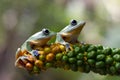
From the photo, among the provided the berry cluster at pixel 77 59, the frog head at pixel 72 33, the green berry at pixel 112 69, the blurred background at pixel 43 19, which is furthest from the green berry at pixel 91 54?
the blurred background at pixel 43 19

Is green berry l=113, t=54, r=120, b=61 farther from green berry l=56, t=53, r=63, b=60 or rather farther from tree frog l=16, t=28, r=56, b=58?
tree frog l=16, t=28, r=56, b=58

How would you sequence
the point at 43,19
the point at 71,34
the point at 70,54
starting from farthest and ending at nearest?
1. the point at 43,19
2. the point at 71,34
3. the point at 70,54

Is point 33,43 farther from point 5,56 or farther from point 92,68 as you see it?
point 5,56

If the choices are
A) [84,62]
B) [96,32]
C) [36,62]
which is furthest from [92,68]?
[96,32]

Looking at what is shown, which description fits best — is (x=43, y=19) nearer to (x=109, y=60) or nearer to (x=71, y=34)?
(x=71, y=34)

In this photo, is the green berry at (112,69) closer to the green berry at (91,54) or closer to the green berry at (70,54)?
the green berry at (91,54)

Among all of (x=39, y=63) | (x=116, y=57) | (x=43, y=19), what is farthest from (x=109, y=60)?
(x=43, y=19)

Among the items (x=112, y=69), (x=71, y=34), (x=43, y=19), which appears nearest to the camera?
(x=112, y=69)

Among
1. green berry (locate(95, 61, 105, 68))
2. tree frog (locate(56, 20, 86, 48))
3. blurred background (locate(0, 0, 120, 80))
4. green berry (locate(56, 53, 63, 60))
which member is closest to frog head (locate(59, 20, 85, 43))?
tree frog (locate(56, 20, 86, 48))
